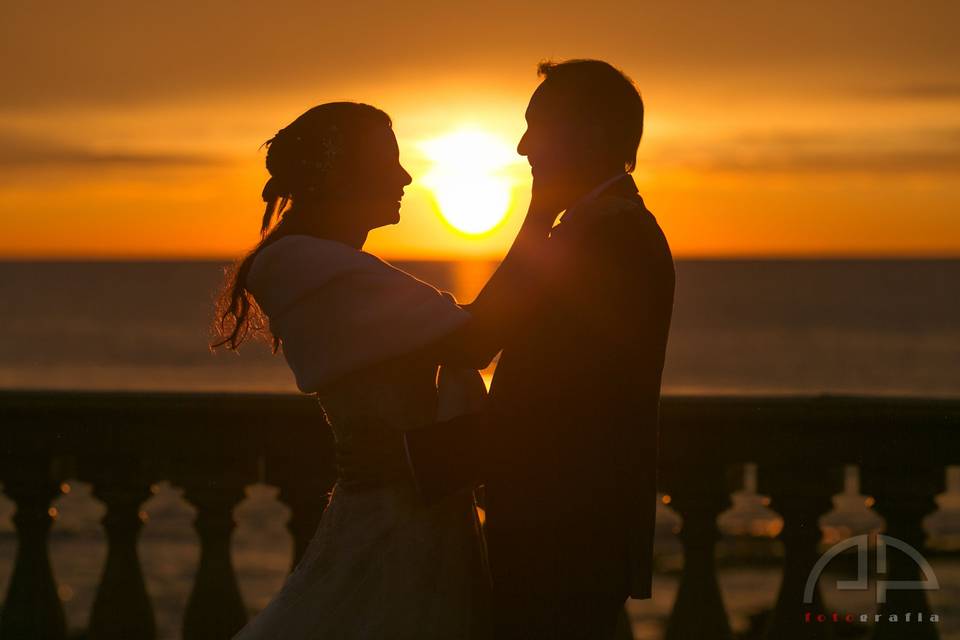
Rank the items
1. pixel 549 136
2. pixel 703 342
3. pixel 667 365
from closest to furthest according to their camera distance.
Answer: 1. pixel 549 136
2. pixel 667 365
3. pixel 703 342

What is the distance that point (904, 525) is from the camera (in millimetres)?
4457

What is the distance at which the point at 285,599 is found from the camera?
10.5 ft

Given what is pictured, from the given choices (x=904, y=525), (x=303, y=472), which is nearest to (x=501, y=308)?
(x=303, y=472)

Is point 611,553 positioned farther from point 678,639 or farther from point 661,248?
point 678,639

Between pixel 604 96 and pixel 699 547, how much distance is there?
80.0 inches

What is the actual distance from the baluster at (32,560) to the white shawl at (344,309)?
79.8 inches

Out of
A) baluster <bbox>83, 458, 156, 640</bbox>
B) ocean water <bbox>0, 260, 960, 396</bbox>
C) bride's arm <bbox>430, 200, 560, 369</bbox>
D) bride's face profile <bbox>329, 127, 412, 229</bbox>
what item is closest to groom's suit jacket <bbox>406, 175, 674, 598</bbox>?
bride's arm <bbox>430, 200, 560, 369</bbox>

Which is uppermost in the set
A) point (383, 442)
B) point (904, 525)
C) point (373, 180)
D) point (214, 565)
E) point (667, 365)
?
point (373, 180)

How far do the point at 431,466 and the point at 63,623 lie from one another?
2.46 m

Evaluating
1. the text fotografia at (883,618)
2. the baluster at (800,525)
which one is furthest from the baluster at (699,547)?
the text fotografia at (883,618)

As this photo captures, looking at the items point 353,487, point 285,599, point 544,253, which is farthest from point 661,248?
point 285,599

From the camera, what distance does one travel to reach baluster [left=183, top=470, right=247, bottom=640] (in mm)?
4660

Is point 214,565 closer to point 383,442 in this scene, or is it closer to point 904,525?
point 383,442

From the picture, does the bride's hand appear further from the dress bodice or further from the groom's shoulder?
the dress bodice
